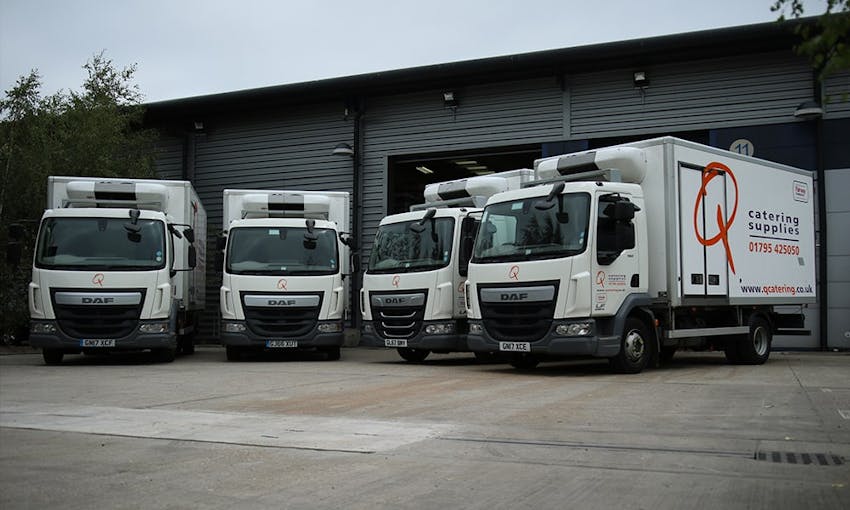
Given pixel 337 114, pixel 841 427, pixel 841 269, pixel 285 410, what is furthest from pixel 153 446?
pixel 337 114

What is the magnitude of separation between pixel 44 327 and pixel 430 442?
10.9 m

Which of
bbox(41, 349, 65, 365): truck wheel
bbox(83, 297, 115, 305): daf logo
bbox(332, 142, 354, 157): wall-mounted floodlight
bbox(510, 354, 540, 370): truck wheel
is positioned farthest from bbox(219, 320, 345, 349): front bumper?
bbox(332, 142, 354, 157): wall-mounted floodlight

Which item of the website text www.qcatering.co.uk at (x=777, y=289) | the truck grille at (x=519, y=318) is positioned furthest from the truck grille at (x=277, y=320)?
the website text www.qcatering.co.uk at (x=777, y=289)

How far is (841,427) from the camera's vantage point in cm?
743

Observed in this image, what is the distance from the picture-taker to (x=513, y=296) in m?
12.5

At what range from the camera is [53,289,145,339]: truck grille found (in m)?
15.2

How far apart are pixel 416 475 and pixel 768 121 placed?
1669cm

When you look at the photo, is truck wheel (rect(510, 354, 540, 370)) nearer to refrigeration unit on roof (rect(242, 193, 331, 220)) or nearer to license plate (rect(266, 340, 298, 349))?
license plate (rect(266, 340, 298, 349))

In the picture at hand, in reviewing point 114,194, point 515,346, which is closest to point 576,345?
point 515,346

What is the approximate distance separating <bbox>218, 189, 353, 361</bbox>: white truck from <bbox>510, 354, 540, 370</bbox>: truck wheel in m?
3.96

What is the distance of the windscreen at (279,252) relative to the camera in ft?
53.8

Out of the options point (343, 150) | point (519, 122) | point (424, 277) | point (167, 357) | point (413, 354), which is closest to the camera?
point (424, 277)

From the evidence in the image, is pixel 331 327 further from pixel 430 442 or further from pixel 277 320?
pixel 430 442

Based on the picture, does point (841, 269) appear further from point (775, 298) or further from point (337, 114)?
point (337, 114)
